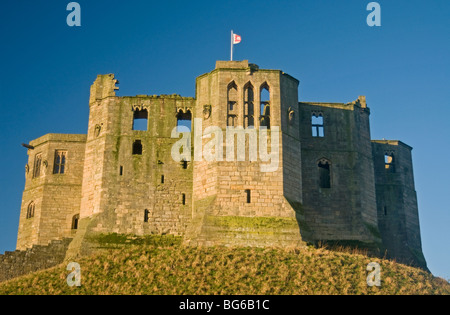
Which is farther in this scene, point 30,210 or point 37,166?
point 37,166

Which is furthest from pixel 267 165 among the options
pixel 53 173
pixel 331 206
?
pixel 53 173

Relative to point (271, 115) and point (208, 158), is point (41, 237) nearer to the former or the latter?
point (208, 158)

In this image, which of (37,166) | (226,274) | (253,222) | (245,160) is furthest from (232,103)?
(37,166)

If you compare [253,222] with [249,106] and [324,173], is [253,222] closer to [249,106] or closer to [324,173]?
[249,106]

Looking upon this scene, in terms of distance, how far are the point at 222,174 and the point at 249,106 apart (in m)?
5.43

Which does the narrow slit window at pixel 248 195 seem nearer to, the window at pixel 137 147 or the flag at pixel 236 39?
the window at pixel 137 147

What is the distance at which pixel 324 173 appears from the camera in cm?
6244

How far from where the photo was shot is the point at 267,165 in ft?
188

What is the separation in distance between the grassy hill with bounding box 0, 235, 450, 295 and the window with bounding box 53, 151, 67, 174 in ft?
36.6

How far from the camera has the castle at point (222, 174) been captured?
56.6m

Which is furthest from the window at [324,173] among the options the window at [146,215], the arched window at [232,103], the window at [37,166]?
the window at [37,166]

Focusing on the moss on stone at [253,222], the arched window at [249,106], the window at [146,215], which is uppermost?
the arched window at [249,106]

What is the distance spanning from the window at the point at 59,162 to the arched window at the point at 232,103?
13.6 m
